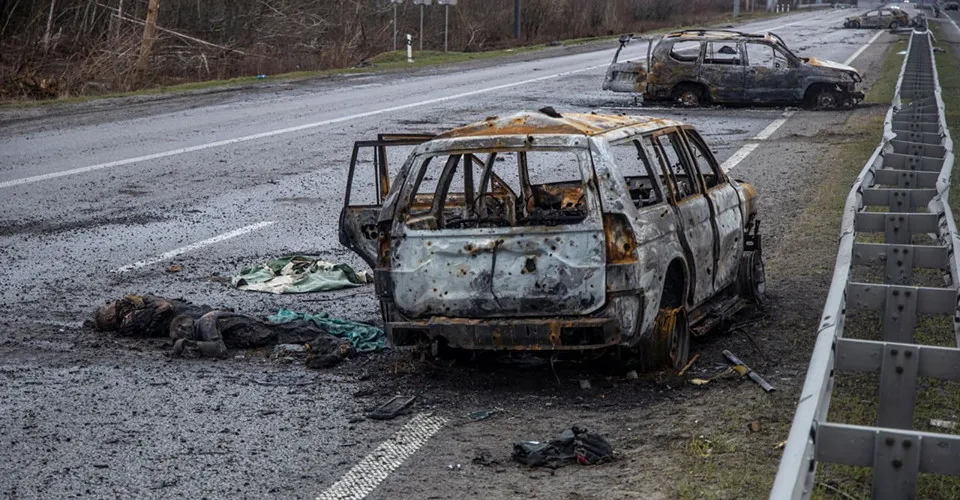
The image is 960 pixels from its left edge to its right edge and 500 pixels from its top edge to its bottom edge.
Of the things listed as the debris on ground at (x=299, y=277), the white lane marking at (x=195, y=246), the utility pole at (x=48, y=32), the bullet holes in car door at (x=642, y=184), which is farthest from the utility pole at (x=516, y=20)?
the bullet holes in car door at (x=642, y=184)

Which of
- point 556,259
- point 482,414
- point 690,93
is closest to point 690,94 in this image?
point 690,93

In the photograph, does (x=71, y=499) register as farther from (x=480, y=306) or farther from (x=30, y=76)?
(x=30, y=76)

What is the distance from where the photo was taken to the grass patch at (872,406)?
5.13 metres

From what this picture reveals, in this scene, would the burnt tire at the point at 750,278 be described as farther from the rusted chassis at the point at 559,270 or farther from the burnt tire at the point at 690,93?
the burnt tire at the point at 690,93

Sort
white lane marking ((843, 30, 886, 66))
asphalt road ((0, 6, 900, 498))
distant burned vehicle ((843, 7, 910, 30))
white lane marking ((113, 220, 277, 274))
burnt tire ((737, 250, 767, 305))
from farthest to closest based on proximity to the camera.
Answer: distant burned vehicle ((843, 7, 910, 30)) < white lane marking ((843, 30, 886, 66)) < white lane marking ((113, 220, 277, 274)) < burnt tire ((737, 250, 767, 305)) < asphalt road ((0, 6, 900, 498))

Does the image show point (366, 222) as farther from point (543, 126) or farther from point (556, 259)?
point (556, 259)

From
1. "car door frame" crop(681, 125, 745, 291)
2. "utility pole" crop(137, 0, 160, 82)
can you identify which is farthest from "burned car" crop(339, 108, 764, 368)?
"utility pole" crop(137, 0, 160, 82)

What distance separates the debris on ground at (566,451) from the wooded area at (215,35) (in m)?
23.0

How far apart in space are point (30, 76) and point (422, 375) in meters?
22.5

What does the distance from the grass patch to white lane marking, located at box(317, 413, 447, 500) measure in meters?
1.89

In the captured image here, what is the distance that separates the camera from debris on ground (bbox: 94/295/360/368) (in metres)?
7.88

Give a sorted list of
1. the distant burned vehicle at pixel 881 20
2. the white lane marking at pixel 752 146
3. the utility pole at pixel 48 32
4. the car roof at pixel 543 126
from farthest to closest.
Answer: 1. the distant burned vehicle at pixel 881 20
2. the utility pole at pixel 48 32
3. the white lane marking at pixel 752 146
4. the car roof at pixel 543 126

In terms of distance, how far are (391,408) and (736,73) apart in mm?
19418

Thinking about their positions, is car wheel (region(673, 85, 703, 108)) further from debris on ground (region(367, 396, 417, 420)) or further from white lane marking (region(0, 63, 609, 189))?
debris on ground (region(367, 396, 417, 420))
